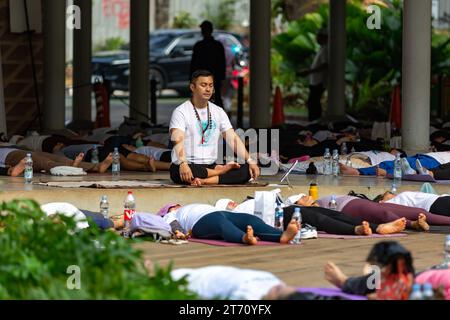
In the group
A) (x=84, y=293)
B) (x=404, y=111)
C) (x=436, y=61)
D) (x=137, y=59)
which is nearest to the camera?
(x=84, y=293)

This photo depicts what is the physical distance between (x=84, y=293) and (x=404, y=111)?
11.8 metres

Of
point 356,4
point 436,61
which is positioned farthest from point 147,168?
point 356,4

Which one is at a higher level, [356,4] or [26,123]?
[356,4]

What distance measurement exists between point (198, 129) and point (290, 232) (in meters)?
2.75

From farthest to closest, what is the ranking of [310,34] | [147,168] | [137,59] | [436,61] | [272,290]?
[310,34], [436,61], [137,59], [147,168], [272,290]

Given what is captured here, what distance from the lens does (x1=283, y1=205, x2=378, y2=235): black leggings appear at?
11.5 metres

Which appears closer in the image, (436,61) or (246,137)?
(246,137)

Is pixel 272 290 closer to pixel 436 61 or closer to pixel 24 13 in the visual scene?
pixel 24 13

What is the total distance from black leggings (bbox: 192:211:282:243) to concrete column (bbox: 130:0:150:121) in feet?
48.6

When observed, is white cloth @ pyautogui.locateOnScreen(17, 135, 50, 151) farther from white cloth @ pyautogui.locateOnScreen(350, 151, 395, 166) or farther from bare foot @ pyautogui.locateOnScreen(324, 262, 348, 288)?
bare foot @ pyautogui.locateOnScreen(324, 262, 348, 288)

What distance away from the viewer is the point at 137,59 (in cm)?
2603

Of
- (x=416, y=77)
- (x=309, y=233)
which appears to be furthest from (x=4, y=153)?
(x=416, y=77)

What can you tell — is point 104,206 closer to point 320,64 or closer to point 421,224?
point 421,224

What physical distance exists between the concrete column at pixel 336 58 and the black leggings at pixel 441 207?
14.9m
